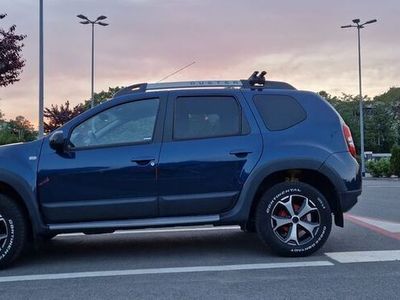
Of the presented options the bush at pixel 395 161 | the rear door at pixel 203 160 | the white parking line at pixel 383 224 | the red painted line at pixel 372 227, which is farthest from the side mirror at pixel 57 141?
the bush at pixel 395 161

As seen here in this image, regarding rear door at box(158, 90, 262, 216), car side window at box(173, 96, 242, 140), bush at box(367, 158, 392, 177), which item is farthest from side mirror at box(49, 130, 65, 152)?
bush at box(367, 158, 392, 177)

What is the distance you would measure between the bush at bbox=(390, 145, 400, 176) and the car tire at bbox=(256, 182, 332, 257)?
86.0 ft

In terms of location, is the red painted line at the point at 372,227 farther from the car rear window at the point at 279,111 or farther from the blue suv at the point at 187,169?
the car rear window at the point at 279,111

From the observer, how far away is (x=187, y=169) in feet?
Answer: 20.2

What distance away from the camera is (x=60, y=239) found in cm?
792

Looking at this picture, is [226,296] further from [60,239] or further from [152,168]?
[60,239]

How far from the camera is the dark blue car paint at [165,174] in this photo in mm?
6055

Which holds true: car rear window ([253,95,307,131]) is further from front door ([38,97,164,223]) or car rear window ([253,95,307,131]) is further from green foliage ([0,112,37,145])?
green foliage ([0,112,37,145])

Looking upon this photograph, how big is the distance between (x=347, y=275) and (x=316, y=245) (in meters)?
0.73

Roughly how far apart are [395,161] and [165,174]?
90.2 ft

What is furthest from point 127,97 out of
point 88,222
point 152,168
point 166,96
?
point 88,222

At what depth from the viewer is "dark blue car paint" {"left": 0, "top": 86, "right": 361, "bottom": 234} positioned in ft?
19.9

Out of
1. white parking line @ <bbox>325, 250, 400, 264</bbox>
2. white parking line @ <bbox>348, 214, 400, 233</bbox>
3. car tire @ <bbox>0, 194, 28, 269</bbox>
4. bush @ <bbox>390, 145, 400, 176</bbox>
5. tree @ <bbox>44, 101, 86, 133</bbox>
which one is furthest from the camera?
tree @ <bbox>44, 101, 86, 133</bbox>

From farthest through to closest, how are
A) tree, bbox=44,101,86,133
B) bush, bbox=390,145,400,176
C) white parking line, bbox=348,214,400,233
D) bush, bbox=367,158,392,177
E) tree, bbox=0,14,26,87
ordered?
tree, bbox=44,101,86,133 < bush, bbox=367,158,392,177 < bush, bbox=390,145,400,176 < tree, bbox=0,14,26,87 < white parking line, bbox=348,214,400,233
